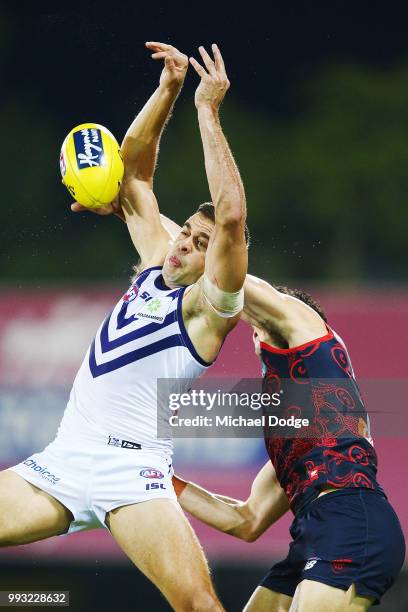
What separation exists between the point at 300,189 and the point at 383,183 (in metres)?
0.90

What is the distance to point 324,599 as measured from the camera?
515 cm

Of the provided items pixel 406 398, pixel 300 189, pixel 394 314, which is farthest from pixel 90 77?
pixel 406 398

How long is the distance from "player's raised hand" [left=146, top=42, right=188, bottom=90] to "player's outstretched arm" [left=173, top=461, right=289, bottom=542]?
7.47 feet

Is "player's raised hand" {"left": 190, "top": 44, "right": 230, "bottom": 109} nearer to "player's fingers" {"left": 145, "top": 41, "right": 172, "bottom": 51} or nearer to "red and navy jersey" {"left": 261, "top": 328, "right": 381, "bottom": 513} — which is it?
"player's fingers" {"left": 145, "top": 41, "right": 172, "bottom": 51}

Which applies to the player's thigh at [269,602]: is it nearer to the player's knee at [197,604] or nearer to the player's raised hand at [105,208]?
the player's knee at [197,604]

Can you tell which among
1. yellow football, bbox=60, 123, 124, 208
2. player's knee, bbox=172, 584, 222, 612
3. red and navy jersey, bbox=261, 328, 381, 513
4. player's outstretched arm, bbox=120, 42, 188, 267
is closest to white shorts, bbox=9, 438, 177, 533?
player's knee, bbox=172, 584, 222, 612

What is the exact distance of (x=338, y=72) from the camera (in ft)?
38.9

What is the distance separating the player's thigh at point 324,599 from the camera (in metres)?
5.14

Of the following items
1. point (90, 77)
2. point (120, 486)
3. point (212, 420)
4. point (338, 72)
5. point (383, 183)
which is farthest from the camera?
point (338, 72)

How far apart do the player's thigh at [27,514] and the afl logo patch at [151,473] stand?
428 mm

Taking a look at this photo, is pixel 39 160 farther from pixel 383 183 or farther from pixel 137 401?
pixel 137 401

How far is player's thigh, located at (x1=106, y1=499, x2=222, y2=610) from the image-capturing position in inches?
195

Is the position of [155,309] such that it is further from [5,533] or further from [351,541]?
[351,541]

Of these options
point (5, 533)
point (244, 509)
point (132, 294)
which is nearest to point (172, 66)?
point (132, 294)
